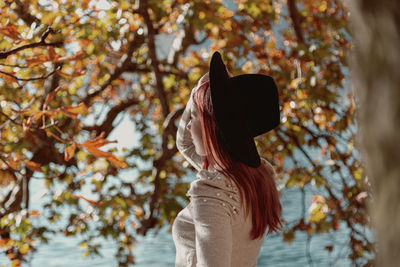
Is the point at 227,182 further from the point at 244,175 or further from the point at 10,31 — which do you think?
the point at 10,31

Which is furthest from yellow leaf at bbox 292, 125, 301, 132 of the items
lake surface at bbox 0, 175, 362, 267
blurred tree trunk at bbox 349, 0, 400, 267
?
lake surface at bbox 0, 175, 362, 267

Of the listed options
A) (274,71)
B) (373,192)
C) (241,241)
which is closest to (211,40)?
(274,71)

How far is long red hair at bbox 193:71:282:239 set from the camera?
157 cm

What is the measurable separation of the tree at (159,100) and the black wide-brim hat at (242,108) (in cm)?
158

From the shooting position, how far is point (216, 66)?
5.07 feet

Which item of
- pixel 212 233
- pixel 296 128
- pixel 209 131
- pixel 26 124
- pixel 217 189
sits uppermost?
pixel 296 128

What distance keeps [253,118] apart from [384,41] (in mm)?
1179

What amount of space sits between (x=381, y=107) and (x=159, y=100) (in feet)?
13.2

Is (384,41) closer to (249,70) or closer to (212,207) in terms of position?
(212,207)

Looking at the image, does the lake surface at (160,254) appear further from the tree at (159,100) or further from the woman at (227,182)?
the woman at (227,182)

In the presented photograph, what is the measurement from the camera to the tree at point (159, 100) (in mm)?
3746

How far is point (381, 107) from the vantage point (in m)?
0.45

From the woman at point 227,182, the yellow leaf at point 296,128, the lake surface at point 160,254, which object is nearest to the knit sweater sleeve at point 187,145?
the woman at point 227,182

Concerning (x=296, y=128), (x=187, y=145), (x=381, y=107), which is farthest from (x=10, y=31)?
(x=296, y=128)
